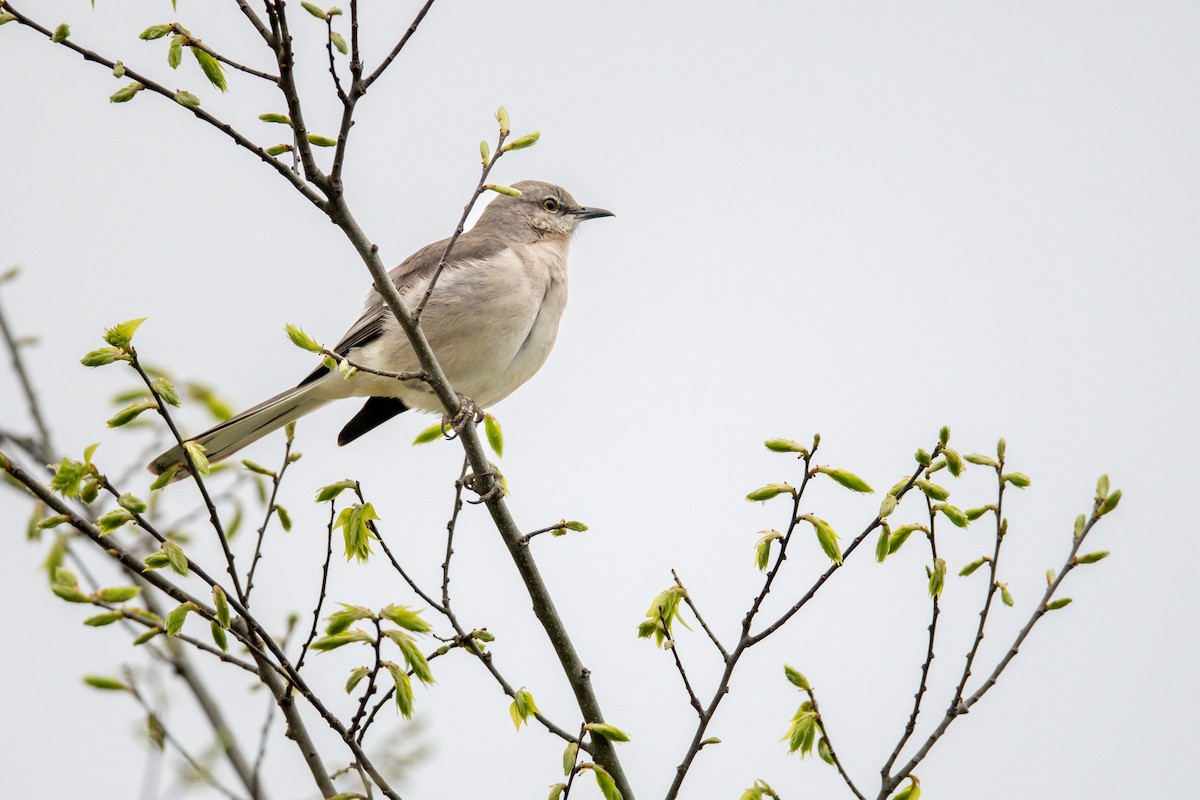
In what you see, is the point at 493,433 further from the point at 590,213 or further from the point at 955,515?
the point at 590,213

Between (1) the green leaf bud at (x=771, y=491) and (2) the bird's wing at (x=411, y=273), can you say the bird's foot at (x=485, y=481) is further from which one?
(2) the bird's wing at (x=411, y=273)

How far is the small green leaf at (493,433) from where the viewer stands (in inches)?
170

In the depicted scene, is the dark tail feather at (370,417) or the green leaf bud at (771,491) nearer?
the green leaf bud at (771,491)

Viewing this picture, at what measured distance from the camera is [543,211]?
25.5 ft

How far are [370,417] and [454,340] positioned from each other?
901mm

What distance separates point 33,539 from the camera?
4223 mm

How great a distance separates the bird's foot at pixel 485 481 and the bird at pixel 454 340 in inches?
55.7

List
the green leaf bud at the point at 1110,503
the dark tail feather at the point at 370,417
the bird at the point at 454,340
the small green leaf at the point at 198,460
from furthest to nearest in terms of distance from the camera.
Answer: the dark tail feather at the point at 370,417
the bird at the point at 454,340
the green leaf bud at the point at 1110,503
the small green leaf at the point at 198,460

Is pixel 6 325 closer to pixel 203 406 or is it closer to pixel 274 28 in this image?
pixel 203 406

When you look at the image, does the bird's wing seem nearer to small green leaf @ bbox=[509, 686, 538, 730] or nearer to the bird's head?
the bird's head

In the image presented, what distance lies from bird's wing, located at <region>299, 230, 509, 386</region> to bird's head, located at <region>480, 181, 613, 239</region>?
0.56m

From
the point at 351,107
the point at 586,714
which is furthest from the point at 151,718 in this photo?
the point at 351,107

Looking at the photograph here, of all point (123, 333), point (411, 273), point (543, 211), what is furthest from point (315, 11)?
point (543, 211)

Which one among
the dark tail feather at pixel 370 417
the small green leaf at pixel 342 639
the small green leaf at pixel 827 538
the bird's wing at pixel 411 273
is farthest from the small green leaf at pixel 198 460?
the dark tail feather at pixel 370 417
